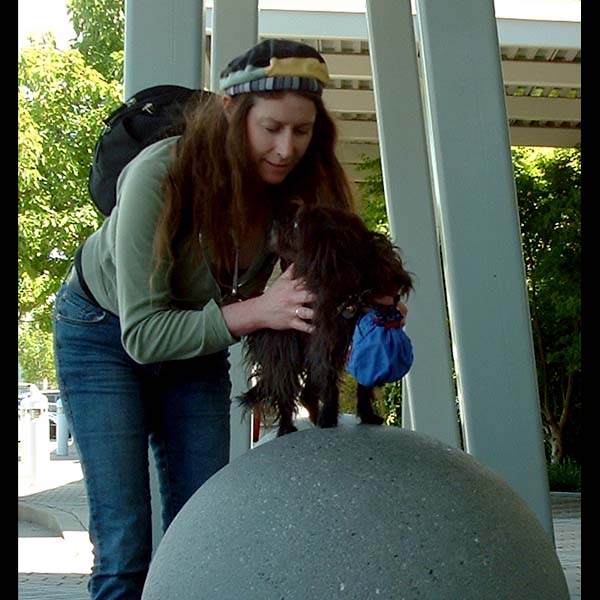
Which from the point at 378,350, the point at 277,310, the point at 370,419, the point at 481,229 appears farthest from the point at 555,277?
the point at 378,350

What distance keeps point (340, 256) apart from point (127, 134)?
1238 mm

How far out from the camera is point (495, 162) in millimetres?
7043

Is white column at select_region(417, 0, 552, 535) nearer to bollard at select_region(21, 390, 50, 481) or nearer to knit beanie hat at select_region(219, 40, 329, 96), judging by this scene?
knit beanie hat at select_region(219, 40, 329, 96)

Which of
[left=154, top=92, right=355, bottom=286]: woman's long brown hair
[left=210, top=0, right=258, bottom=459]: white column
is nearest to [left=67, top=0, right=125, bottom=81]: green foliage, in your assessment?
[left=210, top=0, right=258, bottom=459]: white column

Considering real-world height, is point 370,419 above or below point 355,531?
above

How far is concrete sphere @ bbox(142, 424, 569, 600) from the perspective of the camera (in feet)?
10.6

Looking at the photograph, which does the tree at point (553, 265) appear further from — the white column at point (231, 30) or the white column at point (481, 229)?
the white column at point (481, 229)

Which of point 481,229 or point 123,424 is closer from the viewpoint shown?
point 123,424

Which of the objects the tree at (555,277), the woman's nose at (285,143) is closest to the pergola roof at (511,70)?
the tree at (555,277)

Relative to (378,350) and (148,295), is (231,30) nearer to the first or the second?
(148,295)

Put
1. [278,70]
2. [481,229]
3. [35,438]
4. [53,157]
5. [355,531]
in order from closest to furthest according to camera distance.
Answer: [355,531], [278,70], [481,229], [35,438], [53,157]

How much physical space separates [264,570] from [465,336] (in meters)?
3.96

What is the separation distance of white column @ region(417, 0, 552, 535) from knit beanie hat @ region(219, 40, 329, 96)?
307 cm

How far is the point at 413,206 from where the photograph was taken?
30.9 ft
